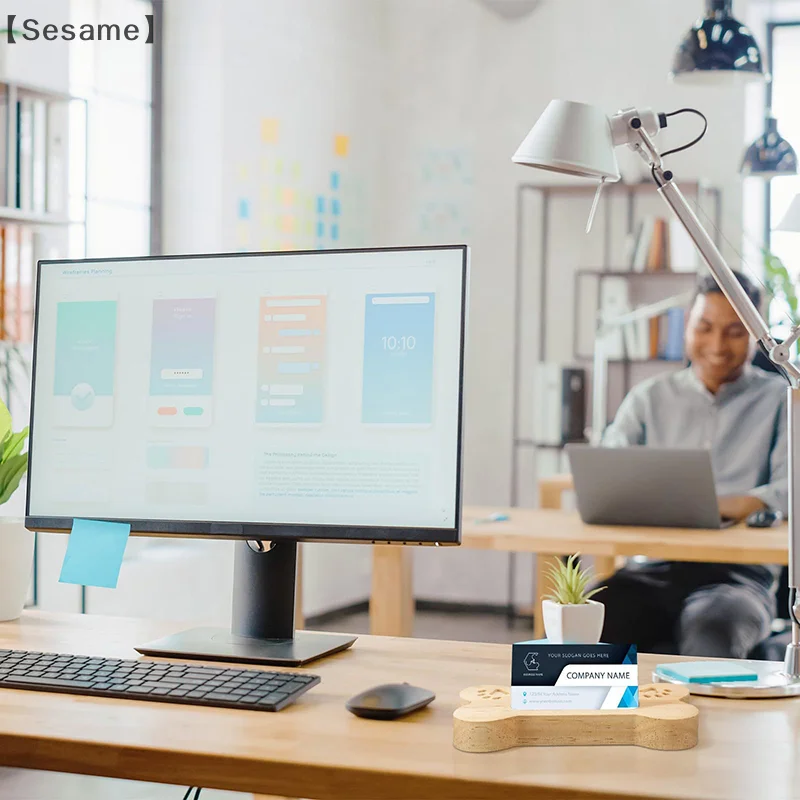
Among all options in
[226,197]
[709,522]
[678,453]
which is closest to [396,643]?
[678,453]

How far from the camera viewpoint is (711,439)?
3.43 m

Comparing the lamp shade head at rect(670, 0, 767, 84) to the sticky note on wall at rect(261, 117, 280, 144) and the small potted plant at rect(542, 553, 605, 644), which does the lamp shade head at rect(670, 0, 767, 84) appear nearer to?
the sticky note on wall at rect(261, 117, 280, 144)

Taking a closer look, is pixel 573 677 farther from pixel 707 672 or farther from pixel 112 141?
pixel 112 141

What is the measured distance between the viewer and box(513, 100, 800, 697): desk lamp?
4.10 feet

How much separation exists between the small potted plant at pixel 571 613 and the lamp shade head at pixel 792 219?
0.89 m

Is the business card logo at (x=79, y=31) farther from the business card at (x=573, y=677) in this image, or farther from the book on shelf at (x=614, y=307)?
the business card at (x=573, y=677)

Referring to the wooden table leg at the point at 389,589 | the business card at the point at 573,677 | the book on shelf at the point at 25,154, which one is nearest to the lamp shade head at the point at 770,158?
the wooden table leg at the point at 389,589

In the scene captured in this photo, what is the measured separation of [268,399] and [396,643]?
35cm

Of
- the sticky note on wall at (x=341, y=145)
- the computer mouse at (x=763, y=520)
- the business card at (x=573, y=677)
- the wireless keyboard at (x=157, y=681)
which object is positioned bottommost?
the wireless keyboard at (x=157, y=681)

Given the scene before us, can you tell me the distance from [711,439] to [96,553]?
2.42m

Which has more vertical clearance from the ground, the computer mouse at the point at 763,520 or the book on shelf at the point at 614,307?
the book on shelf at the point at 614,307

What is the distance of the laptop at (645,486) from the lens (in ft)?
8.31

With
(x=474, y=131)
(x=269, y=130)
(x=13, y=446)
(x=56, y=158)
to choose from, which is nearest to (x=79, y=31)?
(x=56, y=158)

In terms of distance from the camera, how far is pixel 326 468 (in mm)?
1321
